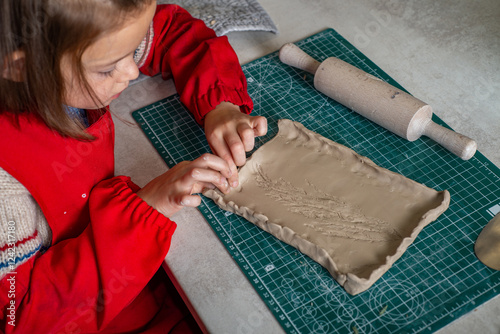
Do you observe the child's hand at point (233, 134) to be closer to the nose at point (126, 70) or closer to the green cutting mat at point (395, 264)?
the green cutting mat at point (395, 264)

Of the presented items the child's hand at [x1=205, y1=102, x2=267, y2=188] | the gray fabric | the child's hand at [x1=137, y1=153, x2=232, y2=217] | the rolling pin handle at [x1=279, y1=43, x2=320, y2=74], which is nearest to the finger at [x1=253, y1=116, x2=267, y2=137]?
the child's hand at [x1=205, y1=102, x2=267, y2=188]

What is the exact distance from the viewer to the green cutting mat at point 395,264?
2.66ft

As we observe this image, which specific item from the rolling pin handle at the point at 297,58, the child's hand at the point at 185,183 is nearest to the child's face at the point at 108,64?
the child's hand at the point at 185,183

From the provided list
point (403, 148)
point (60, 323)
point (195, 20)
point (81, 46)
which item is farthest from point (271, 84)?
point (60, 323)

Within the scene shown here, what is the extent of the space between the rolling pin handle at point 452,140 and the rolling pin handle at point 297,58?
30 centimetres

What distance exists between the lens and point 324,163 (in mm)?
1012

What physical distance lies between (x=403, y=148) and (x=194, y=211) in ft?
1.50

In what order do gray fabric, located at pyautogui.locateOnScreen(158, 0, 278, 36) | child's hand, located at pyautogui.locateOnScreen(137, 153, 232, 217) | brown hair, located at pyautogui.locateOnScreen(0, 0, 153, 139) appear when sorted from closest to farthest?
brown hair, located at pyautogui.locateOnScreen(0, 0, 153, 139)
child's hand, located at pyautogui.locateOnScreen(137, 153, 232, 217)
gray fabric, located at pyautogui.locateOnScreen(158, 0, 278, 36)

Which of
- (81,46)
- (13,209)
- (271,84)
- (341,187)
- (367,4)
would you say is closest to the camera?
(81,46)

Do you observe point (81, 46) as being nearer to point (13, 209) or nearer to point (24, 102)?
point (24, 102)

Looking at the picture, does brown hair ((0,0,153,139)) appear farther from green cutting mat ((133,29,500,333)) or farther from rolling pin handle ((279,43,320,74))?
rolling pin handle ((279,43,320,74))

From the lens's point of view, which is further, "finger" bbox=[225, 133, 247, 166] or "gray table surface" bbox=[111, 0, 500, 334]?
"finger" bbox=[225, 133, 247, 166]

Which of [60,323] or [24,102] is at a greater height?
[24,102]

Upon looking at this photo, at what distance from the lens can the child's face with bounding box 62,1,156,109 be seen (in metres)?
0.76
